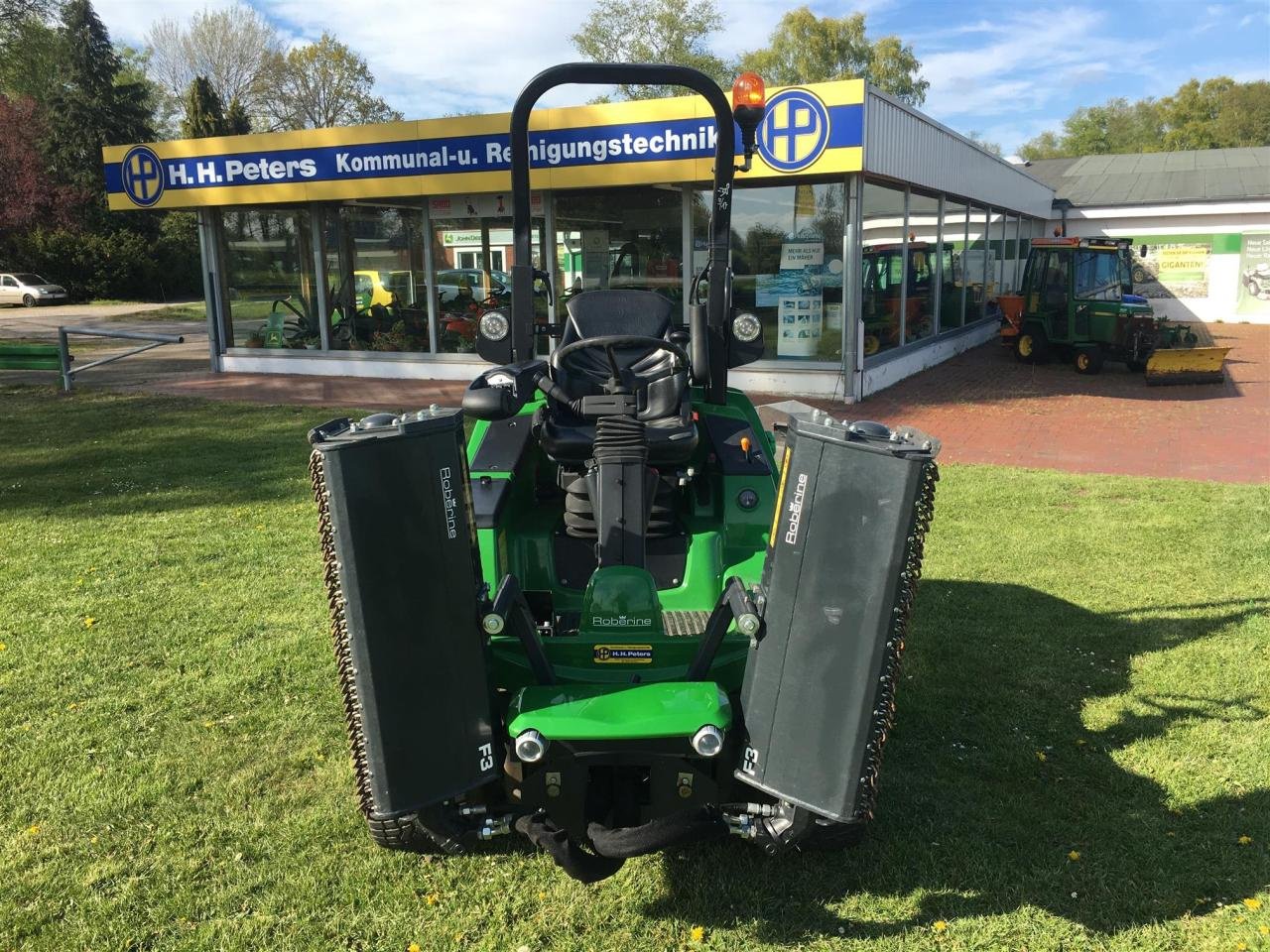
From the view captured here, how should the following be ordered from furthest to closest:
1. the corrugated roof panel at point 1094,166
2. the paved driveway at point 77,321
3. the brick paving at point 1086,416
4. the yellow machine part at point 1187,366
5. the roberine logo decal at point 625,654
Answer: the corrugated roof panel at point 1094,166 < the paved driveway at point 77,321 < the yellow machine part at point 1187,366 < the brick paving at point 1086,416 < the roberine logo decal at point 625,654

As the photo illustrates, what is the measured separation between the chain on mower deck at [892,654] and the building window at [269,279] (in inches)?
591

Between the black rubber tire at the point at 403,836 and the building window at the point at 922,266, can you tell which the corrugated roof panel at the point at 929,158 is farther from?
the black rubber tire at the point at 403,836

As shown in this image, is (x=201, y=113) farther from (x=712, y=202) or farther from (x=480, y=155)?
(x=712, y=202)

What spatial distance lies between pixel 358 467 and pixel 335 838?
157cm

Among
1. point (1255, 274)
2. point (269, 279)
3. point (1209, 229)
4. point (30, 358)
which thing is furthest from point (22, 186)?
point (1255, 274)

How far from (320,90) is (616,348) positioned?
52391mm

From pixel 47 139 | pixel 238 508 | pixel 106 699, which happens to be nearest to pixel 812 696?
pixel 106 699

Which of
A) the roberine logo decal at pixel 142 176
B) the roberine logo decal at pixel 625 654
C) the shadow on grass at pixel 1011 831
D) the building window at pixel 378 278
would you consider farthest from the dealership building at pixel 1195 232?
the roberine logo decal at pixel 625 654

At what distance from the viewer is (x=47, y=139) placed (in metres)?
40.3

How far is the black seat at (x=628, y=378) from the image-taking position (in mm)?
3656

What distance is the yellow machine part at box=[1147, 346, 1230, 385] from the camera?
13.9 metres

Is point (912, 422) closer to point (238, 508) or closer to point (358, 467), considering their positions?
point (238, 508)

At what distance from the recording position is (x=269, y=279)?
1631 centimetres

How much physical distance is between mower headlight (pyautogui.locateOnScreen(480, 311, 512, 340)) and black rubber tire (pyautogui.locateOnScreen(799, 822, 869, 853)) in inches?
96.4
